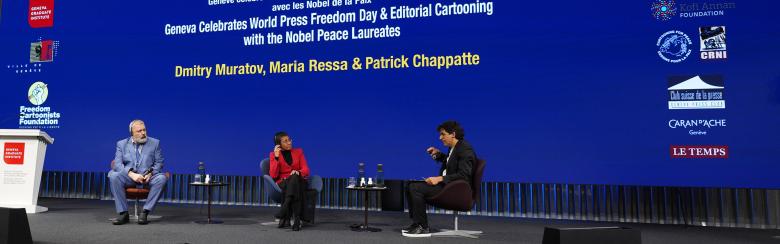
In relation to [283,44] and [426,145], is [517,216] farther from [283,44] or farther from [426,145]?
[283,44]

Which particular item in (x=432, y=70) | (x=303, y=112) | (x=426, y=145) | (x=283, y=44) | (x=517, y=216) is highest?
(x=283, y=44)

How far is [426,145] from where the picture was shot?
548 centimetres

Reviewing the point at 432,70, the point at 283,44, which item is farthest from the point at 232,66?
the point at 432,70

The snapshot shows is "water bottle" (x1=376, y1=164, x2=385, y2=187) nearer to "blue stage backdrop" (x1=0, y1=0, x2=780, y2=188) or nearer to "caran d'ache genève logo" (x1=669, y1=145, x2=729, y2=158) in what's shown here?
"blue stage backdrop" (x1=0, y1=0, x2=780, y2=188)

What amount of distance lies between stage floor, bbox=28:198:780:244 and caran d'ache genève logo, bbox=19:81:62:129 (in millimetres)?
1434

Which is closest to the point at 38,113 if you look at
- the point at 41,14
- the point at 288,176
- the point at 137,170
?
the point at 41,14

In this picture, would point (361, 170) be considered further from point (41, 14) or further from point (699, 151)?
point (41, 14)

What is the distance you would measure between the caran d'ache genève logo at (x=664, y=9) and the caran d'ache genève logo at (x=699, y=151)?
3.74ft

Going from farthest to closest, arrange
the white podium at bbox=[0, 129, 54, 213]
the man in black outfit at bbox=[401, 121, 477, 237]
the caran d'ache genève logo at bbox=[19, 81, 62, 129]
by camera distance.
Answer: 1. the caran d'ache genève logo at bbox=[19, 81, 62, 129]
2. the white podium at bbox=[0, 129, 54, 213]
3. the man in black outfit at bbox=[401, 121, 477, 237]

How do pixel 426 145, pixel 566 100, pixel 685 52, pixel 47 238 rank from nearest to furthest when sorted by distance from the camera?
pixel 47 238 < pixel 685 52 < pixel 566 100 < pixel 426 145

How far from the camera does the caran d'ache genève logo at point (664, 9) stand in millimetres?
4883

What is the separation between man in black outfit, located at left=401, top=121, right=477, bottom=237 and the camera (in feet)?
13.5

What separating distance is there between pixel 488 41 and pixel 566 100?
3.02 feet

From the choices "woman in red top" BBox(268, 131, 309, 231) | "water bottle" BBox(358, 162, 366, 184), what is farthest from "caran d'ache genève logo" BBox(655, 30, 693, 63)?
"woman in red top" BBox(268, 131, 309, 231)
